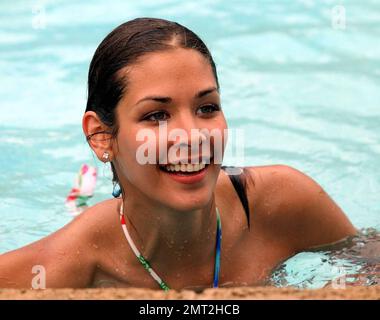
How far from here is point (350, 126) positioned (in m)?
6.59

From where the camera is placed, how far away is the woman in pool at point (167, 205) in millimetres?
2984

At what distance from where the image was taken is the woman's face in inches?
115

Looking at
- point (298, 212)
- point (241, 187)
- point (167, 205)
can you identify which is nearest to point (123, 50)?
point (167, 205)

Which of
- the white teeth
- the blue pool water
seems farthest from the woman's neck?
the blue pool water

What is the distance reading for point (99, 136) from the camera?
10.7 ft

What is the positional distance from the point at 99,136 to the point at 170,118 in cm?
42

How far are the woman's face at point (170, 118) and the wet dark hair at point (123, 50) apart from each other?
0.04 meters

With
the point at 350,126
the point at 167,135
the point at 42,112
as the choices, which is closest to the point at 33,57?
the point at 42,112

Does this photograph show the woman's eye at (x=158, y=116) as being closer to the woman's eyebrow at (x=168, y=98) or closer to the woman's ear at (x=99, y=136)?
the woman's eyebrow at (x=168, y=98)

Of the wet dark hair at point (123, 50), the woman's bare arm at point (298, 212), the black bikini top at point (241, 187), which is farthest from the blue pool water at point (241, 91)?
the wet dark hair at point (123, 50)

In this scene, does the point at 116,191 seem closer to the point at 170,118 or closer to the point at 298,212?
the point at 170,118
